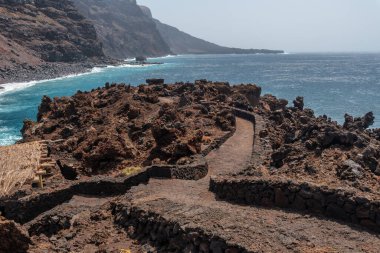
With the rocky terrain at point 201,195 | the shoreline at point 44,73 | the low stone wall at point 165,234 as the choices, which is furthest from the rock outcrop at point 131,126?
the shoreline at point 44,73

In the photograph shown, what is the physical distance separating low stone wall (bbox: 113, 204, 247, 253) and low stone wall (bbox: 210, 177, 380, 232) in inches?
127

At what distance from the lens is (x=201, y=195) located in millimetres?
16594

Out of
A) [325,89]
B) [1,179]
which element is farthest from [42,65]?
[1,179]

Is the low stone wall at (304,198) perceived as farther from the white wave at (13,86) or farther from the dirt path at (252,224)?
the white wave at (13,86)

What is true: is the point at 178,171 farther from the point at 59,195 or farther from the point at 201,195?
the point at 59,195

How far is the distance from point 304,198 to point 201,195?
4.52 meters

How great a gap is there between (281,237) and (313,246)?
922 mm

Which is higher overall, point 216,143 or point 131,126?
point 131,126

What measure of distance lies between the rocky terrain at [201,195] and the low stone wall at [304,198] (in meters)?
0.03

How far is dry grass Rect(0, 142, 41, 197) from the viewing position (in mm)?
17741

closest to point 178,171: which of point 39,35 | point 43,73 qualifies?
point 43,73

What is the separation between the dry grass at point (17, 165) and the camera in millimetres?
17741

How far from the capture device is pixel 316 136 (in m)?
21.5

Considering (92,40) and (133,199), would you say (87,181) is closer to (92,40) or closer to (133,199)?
(133,199)
